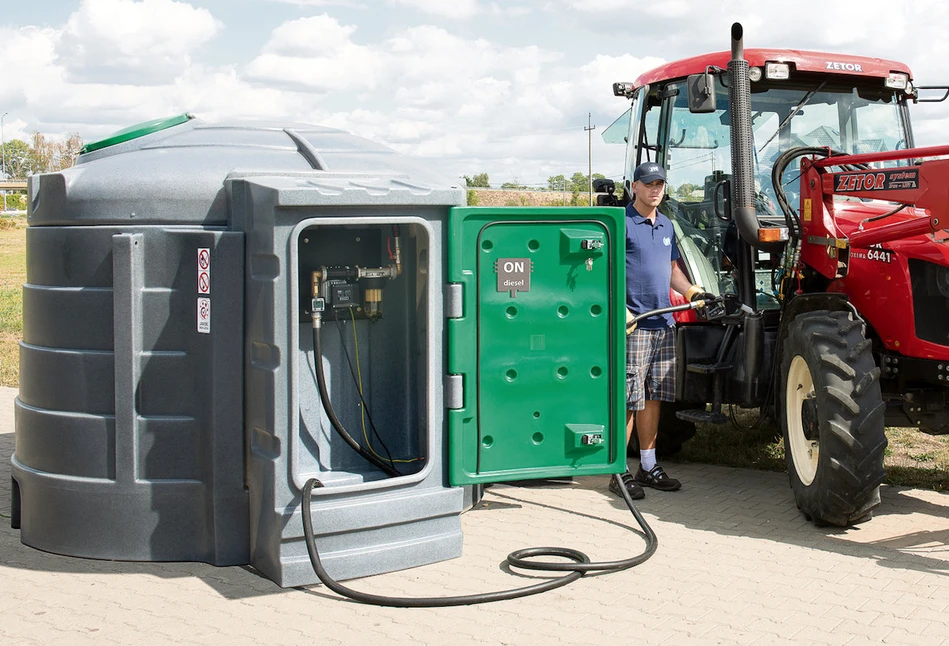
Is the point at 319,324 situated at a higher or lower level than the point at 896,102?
lower

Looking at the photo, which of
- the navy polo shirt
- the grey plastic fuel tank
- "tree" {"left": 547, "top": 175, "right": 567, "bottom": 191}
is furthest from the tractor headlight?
"tree" {"left": 547, "top": 175, "right": 567, "bottom": 191}

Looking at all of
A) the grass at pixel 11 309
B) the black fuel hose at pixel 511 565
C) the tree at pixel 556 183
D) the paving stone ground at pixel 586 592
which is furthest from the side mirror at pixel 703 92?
the tree at pixel 556 183

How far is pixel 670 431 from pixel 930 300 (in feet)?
8.03

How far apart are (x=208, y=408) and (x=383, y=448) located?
1.03m

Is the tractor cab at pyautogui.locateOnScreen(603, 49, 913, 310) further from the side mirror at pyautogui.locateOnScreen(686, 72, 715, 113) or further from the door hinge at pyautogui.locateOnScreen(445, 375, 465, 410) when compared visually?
the door hinge at pyautogui.locateOnScreen(445, 375, 465, 410)

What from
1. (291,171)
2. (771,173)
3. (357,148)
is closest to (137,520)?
(291,171)

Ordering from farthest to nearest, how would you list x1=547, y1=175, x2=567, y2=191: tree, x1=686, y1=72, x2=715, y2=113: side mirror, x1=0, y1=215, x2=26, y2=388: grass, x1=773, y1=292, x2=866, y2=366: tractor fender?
x1=547, y1=175, x2=567, y2=191: tree < x1=0, y1=215, x2=26, y2=388: grass < x1=686, y1=72, x2=715, y2=113: side mirror < x1=773, y1=292, x2=866, y2=366: tractor fender

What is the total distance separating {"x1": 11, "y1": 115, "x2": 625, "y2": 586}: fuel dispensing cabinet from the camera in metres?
5.09

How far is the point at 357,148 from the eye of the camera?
244 inches

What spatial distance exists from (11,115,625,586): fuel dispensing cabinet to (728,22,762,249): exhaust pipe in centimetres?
118

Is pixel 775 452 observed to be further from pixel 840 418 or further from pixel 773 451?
pixel 840 418

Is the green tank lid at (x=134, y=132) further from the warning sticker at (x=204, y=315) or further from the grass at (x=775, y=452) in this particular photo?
the grass at (x=775, y=452)

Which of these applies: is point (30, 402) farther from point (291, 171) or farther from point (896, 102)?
point (896, 102)

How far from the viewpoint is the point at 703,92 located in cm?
627
